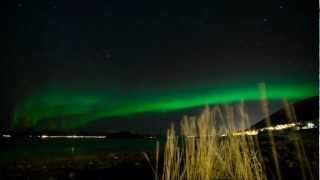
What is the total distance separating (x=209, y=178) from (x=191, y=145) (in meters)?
0.83

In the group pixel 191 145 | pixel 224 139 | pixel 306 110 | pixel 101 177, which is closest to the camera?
pixel 191 145

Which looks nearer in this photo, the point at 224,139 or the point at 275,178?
the point at 224,139

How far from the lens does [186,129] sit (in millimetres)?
6988

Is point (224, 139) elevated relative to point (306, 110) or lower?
lower

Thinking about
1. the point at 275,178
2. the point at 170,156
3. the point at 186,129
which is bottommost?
the point at 275,178

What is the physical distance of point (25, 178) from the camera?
60.2 feet

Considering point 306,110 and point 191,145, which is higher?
point 306,110

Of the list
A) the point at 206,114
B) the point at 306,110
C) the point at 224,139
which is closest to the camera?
the point at 206,114

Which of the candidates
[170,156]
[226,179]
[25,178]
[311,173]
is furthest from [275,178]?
[25,178]

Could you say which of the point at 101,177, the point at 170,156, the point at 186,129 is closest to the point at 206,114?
the point at 186,129

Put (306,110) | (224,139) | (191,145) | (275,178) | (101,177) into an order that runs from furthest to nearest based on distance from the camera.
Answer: (306,110) → (101,177) → (275,178) → (224,139) → (191,145)

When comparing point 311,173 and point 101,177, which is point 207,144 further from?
point 101,177

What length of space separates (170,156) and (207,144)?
0.85m

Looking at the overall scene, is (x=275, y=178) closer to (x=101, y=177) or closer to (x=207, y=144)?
(x=207, y=144)
